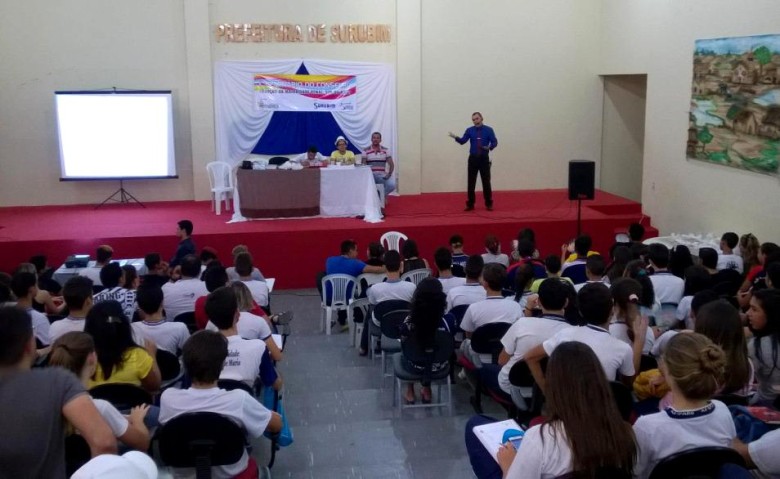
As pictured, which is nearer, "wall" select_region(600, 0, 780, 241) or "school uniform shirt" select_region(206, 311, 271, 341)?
"school uniform shirt" select_region(206, 311, 271, 341)

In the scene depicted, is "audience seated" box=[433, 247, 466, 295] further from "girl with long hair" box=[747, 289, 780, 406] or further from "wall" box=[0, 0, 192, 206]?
"wall" box=[0, 0, 192, 206]

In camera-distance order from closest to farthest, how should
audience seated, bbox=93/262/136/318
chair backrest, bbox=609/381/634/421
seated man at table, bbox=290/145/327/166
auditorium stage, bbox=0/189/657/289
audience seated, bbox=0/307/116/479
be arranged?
audience seated, bbox=0/307/116/479
chair backrest, bbox=609/381/634/421
audience seated, bbox=93/262/136/318
auditorium stage, bbox=0/189/657/289
seated man at table, bbox=290/145/327/166

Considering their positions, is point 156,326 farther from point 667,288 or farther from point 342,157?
point 342,157

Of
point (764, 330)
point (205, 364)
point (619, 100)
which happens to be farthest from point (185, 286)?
point (619, 100)

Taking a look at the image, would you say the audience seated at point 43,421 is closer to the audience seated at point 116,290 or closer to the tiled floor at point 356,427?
the tiled floor at point 356,427

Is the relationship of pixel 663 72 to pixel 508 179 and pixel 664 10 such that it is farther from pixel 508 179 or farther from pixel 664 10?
pixel 508 179

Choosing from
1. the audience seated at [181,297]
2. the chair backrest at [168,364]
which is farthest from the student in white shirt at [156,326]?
the audience seated at [181,297]

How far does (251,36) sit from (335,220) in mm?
3508

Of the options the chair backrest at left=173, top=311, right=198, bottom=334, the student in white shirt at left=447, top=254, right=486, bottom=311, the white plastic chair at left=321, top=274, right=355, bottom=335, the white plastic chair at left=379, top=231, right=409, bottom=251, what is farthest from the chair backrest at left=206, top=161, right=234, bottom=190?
the student in white shirt at left=447, top=254, right=486, bottom=311

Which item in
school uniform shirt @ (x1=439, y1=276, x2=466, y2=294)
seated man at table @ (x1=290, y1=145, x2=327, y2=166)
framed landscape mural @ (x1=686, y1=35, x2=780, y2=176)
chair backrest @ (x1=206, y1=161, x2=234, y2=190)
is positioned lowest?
school uniform shirt @ (x1=439, y1=276, x2=466, y2=294)

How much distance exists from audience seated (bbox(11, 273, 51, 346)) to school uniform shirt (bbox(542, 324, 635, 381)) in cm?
310

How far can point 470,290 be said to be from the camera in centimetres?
554

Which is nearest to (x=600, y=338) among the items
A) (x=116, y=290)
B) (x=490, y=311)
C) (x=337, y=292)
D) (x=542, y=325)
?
(x=542, y=325)

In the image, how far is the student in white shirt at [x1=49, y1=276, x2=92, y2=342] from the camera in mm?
4309
